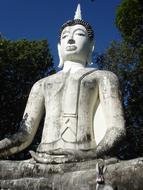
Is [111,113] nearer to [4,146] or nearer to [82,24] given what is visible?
[4,146]

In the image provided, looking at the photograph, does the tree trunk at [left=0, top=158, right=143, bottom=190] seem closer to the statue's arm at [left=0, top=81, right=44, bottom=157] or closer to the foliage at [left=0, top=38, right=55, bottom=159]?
the statue's arm at [left=0, top=81, right=44, bottom=157]

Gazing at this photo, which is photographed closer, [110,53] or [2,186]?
[2,186]

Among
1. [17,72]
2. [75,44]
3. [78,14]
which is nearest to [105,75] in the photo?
[75,44]

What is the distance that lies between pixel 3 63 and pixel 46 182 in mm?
12966

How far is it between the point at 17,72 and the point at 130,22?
5.08 metres

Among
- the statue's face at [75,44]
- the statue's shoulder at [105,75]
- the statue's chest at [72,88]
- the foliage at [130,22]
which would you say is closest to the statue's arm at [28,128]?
the statue's chest at [72,88]

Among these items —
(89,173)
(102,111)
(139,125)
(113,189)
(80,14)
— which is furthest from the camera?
(139,125)

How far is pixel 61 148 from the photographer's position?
29.0 feet

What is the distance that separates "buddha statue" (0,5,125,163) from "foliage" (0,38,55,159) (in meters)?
9.49

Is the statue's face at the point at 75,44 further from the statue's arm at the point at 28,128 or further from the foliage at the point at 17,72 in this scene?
the foliage at the point at 17,72

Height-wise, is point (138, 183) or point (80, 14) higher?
point (80, 14)

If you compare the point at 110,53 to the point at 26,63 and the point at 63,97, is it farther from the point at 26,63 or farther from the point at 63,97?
the point at 63,97

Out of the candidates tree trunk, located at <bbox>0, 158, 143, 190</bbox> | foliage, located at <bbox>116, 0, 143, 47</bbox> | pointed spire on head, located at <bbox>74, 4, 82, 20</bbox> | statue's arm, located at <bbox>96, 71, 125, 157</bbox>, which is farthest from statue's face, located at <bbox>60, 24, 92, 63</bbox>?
foliage, located at <bbox>116, 0, 143, 47</bbox>

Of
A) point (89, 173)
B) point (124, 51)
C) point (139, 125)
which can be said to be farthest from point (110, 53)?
point (89, 173)
